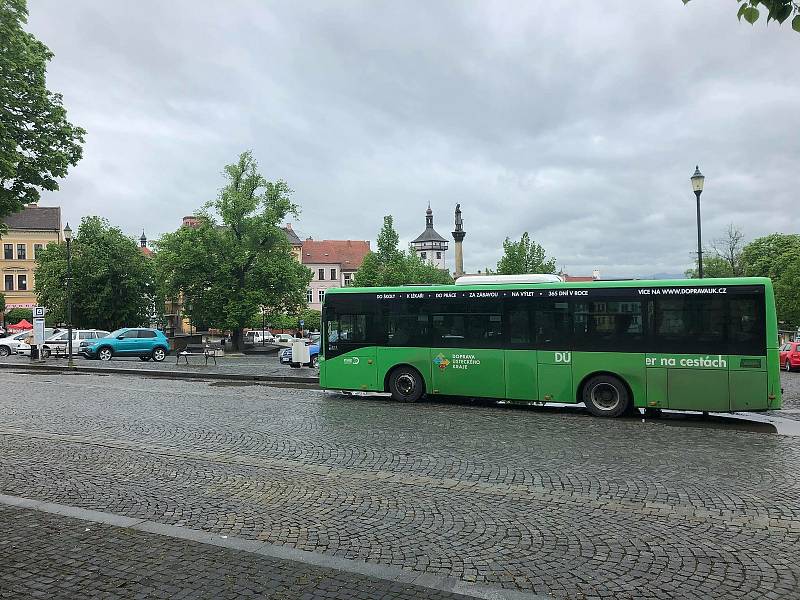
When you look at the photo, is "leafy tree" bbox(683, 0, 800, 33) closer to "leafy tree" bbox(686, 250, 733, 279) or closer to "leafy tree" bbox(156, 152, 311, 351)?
"leafy tree" bbox(156, 152, 311, 351)

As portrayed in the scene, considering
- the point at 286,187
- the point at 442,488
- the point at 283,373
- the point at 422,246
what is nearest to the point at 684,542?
the point at 442,488

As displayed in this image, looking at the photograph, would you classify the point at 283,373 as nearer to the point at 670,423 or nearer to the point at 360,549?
the point at 670,423

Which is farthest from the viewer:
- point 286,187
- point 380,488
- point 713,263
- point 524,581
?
point 713,263

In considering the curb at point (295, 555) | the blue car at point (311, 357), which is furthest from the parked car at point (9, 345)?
the curb at point (295, 555)

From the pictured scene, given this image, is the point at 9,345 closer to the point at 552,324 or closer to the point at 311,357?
the point at 311,357

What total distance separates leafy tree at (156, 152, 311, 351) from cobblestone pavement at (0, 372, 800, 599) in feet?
114

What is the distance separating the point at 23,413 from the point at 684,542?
503 inches

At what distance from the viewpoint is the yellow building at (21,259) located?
256 ft

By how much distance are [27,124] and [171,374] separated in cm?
1002

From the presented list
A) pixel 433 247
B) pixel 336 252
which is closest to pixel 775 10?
pixel 336 252

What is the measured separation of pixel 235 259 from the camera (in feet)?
156

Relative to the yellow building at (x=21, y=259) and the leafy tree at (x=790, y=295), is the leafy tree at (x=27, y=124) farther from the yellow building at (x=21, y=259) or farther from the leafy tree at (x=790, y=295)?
the yellow building at (x=21, y=259)

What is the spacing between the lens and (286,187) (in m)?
49.4

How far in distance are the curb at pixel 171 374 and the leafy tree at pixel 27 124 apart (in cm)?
770
